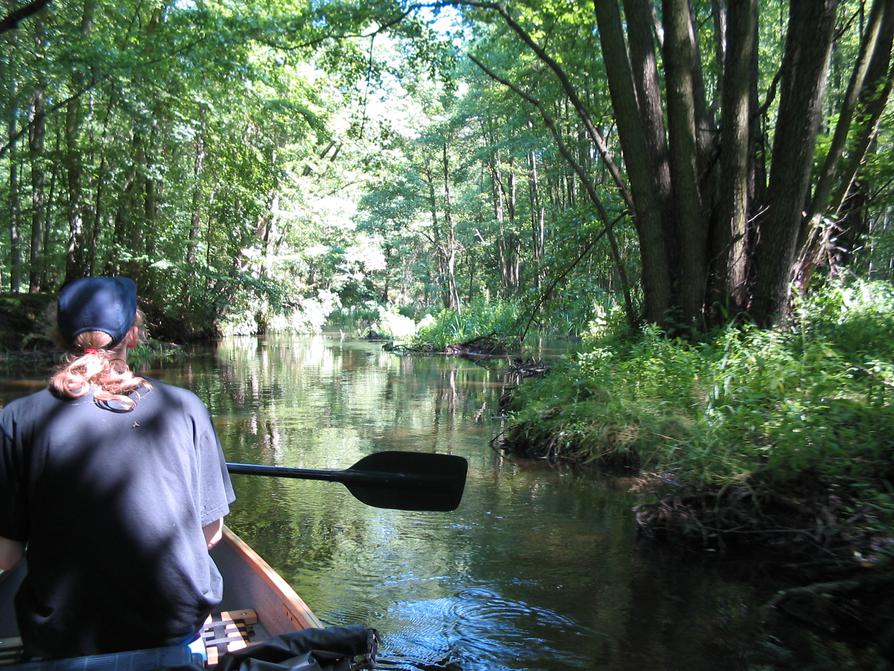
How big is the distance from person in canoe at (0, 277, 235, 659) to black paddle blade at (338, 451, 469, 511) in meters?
1.29

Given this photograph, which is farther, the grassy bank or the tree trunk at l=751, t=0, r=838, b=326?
the tree trunk at l=751, t=0, r=838, b=326

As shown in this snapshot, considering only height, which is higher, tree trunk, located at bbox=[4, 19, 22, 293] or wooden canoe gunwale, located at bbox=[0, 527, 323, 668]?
tree trunk, located at bbox=[4, 19, 22, 293]

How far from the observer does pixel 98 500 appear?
1.63 m

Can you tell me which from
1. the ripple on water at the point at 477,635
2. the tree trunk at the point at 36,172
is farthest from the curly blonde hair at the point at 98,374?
the tree trunk at the point at 36,172

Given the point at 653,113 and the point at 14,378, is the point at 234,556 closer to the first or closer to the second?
the point at 653,113

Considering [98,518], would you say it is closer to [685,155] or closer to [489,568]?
[489,568]

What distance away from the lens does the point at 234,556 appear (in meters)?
3.30

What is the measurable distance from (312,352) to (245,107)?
824 cm

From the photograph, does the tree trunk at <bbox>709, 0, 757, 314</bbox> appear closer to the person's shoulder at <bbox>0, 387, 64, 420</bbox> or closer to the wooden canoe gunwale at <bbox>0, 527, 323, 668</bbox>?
the wooden canoe gunwale at <bbox>0, 527, 323, 668</bbox>

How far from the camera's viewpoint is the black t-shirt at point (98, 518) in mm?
1610

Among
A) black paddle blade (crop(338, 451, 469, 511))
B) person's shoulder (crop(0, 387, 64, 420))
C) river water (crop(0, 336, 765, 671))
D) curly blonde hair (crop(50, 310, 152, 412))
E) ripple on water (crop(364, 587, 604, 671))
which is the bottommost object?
ripple on water (crop(364, 587, 604, 671))

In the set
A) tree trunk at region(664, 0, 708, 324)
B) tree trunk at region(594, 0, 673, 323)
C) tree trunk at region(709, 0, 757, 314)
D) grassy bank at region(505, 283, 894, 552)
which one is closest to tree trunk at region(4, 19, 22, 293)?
tree trunk at region(594, 0, 673, 323)

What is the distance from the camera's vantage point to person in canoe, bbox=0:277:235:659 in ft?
5.29

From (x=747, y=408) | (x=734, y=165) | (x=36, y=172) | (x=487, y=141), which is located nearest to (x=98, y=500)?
(x=747, y=408)
